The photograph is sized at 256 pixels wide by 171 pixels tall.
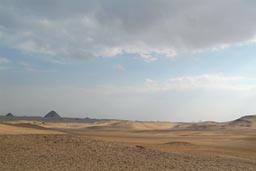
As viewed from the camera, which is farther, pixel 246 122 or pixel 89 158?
pixel 246 122

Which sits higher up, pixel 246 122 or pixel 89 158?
pixel 246 122

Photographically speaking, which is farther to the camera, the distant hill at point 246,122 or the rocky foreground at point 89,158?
the distant hill at point 246,122

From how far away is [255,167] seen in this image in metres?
17.9

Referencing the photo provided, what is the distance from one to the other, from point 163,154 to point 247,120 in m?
130

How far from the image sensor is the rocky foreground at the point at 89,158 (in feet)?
53.9

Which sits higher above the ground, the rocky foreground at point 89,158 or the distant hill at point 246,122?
the distant hill at point 246,122

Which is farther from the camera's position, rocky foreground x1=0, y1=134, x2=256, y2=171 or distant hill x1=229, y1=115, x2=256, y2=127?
distant hill x1=229, y1=115, x2=256, y2=127

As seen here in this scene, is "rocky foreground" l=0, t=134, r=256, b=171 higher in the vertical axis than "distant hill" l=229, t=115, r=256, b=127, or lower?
lower

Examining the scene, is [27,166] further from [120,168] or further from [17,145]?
[17,145]

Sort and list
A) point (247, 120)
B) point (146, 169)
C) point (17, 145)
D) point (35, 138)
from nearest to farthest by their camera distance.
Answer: point (146, 169), point (17, 145), point (35, 138), point (247, 120)

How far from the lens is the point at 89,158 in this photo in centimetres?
1839

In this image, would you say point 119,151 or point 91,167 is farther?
point 119,151

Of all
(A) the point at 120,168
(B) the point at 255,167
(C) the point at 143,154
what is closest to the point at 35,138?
(C) the point at 143,154

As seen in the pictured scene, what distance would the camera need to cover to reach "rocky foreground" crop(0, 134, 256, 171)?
16414 mm
